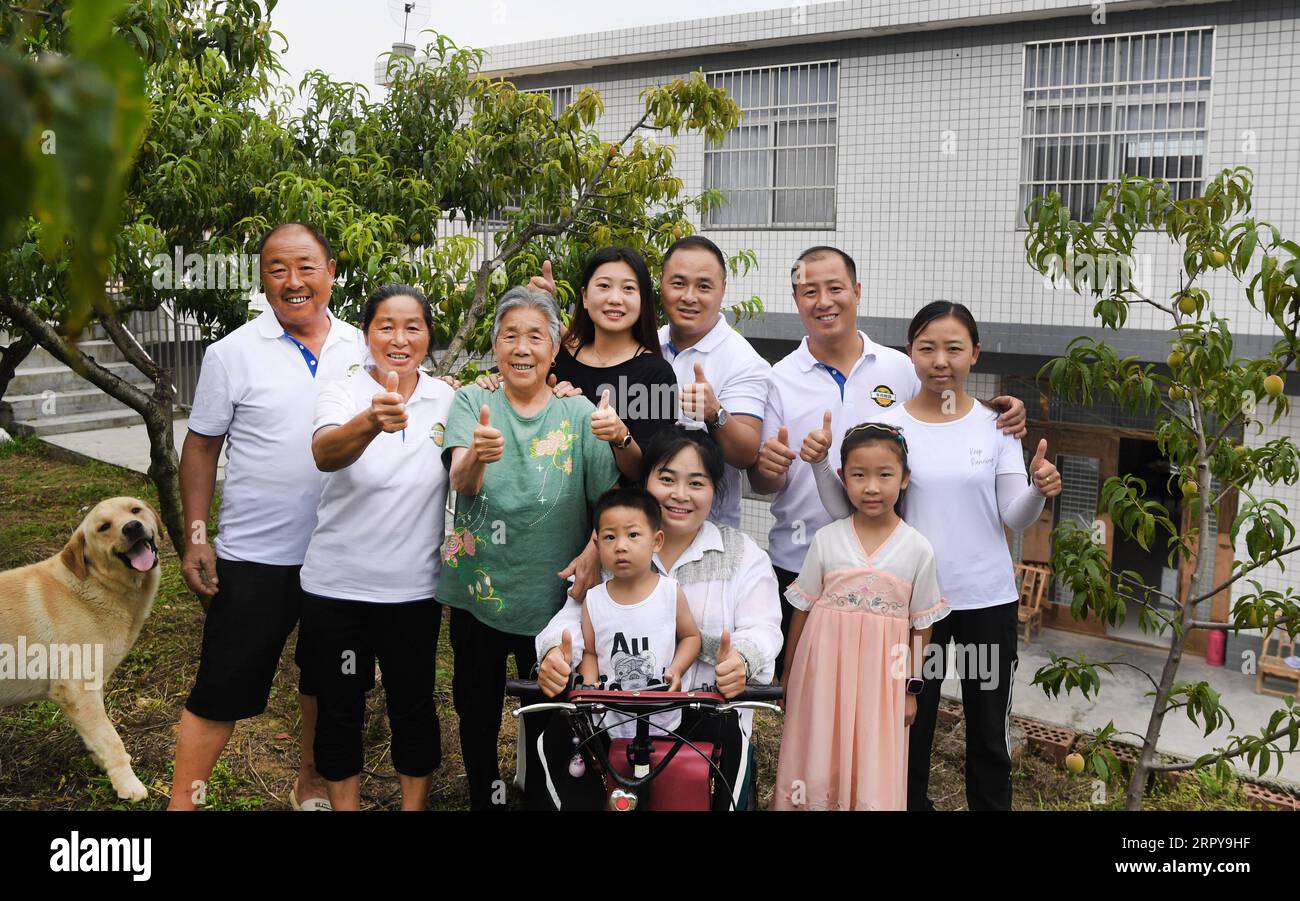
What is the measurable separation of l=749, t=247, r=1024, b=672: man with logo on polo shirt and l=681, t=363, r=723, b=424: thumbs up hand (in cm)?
27

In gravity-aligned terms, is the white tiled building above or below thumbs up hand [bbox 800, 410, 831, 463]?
above

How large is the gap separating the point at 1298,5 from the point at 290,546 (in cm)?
816

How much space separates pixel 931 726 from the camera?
3.27m

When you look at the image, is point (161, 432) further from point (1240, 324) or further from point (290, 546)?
point (1240, 324)

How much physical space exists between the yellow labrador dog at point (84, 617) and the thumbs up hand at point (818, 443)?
2.20 m

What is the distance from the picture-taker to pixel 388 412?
2660mm

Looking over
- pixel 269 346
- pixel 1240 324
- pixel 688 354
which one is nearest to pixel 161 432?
pixel 269 346

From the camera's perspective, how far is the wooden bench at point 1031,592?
368 inches

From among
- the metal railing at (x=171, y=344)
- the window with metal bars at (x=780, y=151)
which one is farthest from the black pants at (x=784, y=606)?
the metal railing at (x=171, y=344)

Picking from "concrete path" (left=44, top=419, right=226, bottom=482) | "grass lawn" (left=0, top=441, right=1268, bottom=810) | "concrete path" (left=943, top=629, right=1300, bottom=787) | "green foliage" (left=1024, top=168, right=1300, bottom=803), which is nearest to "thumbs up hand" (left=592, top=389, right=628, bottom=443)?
"green foliage" (left=1024, top=168, right=1300, bottom=803)

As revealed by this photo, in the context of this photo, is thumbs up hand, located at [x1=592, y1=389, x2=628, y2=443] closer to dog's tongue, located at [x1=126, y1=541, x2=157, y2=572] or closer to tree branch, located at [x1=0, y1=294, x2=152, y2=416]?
dog's tongue, located at [x1=126, y1=541, x2=157, y2=572]

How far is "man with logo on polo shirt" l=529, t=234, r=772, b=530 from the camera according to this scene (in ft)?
10.3

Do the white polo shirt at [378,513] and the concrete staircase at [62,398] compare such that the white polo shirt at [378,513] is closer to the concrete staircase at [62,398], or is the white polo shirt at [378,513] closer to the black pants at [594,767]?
the black pants at [594,767]

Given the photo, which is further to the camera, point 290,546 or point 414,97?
point 414,97
